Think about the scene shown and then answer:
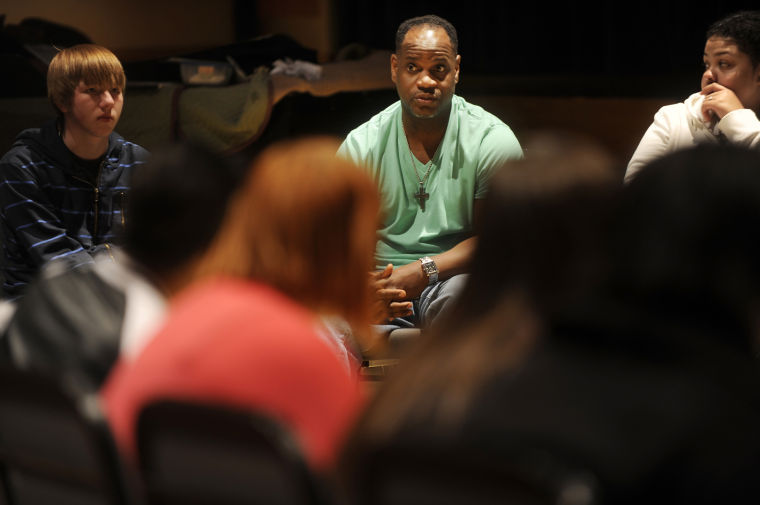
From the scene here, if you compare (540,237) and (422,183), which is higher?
(540,237)

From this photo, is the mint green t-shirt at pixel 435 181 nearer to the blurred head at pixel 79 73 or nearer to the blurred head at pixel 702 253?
the blurred head at pixel 79 73

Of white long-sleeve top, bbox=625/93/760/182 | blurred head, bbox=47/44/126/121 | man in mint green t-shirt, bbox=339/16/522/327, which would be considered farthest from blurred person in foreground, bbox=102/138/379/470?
white long-sleeve top, bbox=625/93/760/182

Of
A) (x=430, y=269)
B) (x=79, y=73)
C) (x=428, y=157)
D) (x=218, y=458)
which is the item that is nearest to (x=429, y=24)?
(x=428, y=157)

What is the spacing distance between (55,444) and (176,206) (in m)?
0.36

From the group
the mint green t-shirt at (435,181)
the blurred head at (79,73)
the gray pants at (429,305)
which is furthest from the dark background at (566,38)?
the blurred head at (79,73)

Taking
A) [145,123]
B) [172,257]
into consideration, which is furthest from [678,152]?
[145,123]

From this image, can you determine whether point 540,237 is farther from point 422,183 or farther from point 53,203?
point 53,203

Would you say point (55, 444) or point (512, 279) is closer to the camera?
point (512, 279)

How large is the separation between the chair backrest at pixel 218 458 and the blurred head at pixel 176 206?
0.34 metres

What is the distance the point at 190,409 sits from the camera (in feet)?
3.10

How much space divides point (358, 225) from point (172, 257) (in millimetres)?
275

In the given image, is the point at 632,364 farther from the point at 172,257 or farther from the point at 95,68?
the point at 95,68

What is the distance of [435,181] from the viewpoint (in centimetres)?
260

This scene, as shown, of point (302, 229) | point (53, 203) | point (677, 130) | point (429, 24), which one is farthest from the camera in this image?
point (429, 24)
